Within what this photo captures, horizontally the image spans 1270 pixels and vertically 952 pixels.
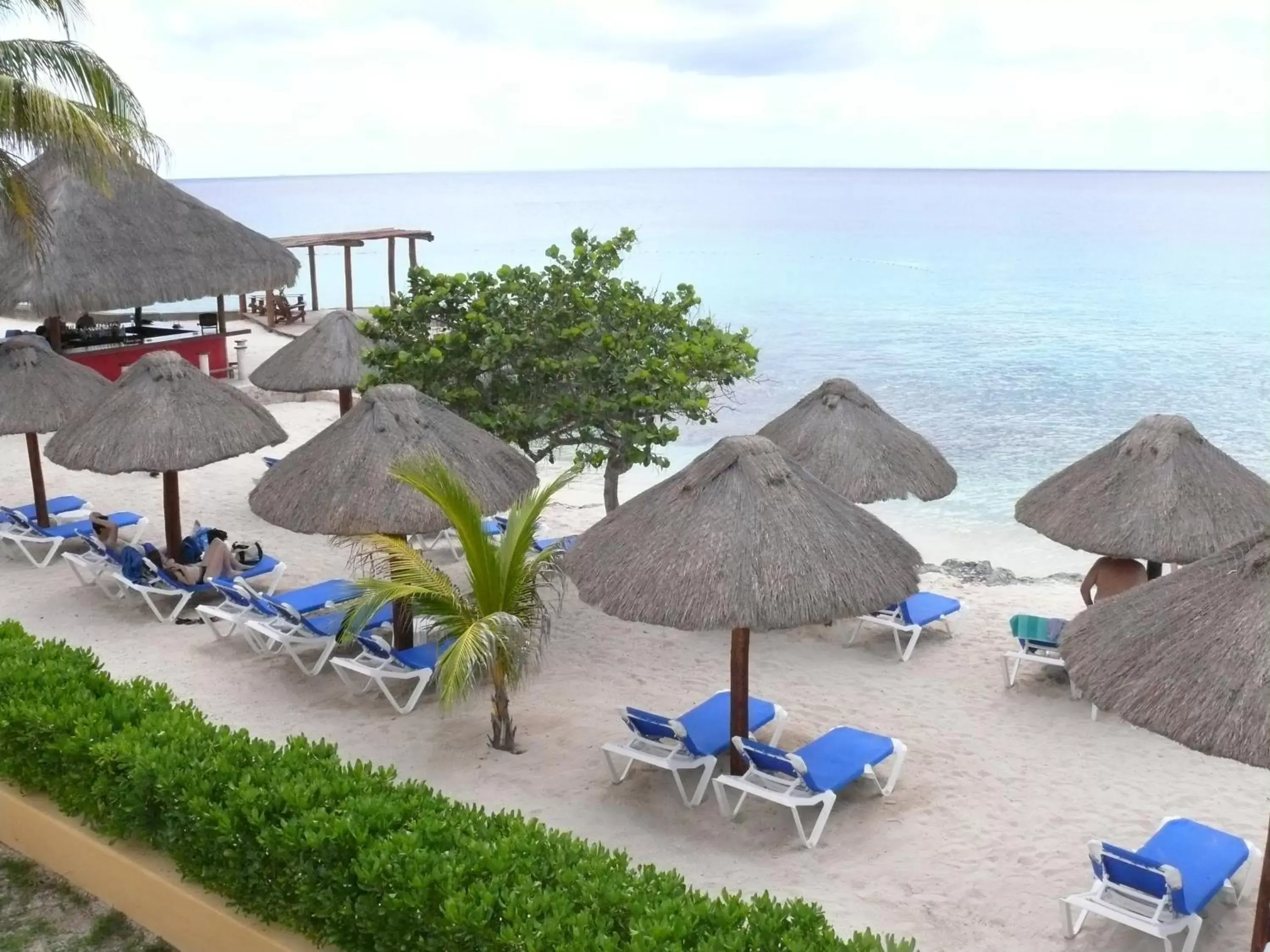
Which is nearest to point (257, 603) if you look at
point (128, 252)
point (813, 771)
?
point (813, 771)

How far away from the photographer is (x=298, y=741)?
17.4 ft

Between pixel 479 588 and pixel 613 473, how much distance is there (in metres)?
4.66

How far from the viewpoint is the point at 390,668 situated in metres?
8.10

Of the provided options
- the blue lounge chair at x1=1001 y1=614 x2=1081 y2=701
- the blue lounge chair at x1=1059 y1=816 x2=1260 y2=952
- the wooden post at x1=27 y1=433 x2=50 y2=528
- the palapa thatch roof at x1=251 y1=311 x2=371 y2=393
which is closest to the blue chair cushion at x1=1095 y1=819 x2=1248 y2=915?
the blue lounge chair at x1=1059 y1=816 x2=1260 y2=952

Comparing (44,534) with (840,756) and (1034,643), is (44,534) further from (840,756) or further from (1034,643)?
(1034,643)

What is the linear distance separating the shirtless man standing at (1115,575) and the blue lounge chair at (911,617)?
114 cm

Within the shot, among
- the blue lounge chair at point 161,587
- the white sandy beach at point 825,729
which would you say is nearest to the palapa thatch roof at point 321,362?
the white sandy beach at point 825,729

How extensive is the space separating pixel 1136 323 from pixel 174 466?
44.3 meters

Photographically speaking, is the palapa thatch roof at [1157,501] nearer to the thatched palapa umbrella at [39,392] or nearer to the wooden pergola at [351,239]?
the thatched palapa umbrella at [39,392]

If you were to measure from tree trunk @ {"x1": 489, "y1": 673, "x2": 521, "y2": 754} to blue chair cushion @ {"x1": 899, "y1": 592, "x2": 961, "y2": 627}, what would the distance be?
3241 mm

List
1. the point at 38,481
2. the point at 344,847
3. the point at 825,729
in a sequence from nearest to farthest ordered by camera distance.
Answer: the point at 344,847 < the point at 825,729 < the point at 38,481

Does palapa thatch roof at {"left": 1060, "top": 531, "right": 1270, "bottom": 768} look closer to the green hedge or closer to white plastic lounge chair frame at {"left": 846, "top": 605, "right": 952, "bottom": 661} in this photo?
the green hedge

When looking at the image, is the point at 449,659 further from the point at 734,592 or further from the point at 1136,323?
the point at 1136,323

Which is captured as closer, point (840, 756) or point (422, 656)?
point (840, 756)
